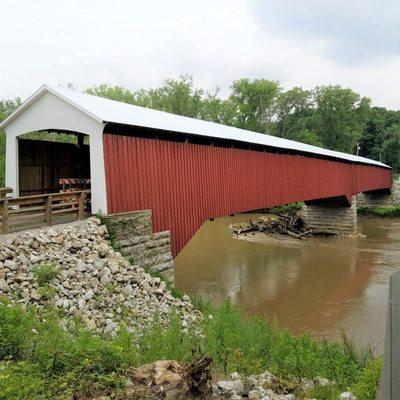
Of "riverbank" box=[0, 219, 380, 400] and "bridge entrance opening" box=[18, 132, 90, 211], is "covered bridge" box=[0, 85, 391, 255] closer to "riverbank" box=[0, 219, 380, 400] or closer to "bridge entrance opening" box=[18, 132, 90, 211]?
"bridge entrance opening" box=[18, 132, 90, 211]

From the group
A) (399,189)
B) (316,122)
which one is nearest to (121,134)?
(399,189)

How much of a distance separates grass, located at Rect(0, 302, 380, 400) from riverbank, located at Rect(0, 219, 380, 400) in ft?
0.05

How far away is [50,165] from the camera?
38.3 ft

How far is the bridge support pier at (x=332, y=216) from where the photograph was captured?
78.9 ft

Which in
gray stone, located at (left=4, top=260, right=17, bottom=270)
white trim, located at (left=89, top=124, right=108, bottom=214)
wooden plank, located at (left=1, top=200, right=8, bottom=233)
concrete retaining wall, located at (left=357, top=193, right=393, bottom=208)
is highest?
white trim, located at (left=89, top=124, right=108, bottom=214)

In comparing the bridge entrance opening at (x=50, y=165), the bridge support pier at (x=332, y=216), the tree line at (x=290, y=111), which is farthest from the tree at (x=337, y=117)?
the bridge entrance opening at (x=50, y=165)

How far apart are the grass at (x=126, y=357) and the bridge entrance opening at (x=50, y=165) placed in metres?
5.81

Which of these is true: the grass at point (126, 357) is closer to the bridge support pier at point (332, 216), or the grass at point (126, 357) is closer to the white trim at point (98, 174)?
the white trim at point (98, 174)

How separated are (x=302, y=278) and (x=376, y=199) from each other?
29.2m

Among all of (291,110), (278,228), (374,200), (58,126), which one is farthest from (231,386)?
(291,110)

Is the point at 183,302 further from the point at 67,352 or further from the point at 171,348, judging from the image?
the point at 67,352

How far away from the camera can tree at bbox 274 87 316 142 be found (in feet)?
187

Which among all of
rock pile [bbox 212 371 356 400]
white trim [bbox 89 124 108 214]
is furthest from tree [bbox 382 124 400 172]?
rock pile [bbox 212 371 356 400]

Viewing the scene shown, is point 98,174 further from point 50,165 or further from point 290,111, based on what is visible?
point 290,111
